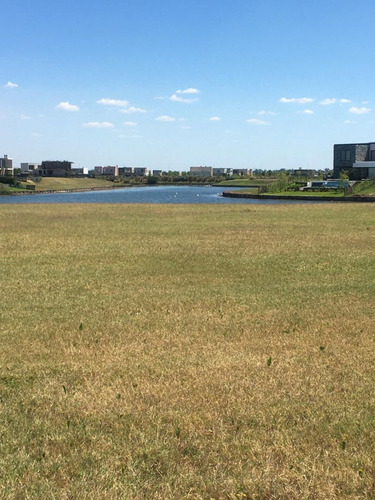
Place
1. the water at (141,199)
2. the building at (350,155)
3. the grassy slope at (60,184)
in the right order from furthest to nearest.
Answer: the grassy slope at (60,184), the building at (350,155), the water at (141,199)

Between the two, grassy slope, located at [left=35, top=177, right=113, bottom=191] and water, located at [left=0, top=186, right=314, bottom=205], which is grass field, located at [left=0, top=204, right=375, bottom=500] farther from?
grassy slope, located at [left=35, top=177, right=113, bottom=191]

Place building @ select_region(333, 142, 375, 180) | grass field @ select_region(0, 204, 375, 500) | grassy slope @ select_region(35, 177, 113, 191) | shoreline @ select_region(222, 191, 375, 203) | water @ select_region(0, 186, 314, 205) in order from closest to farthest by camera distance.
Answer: grass field @ select_region(0, 204, 375, 500)
shoreline @ select_region(222, 191, 375, 203)
water @ select_region(0, 186, 314, 205)
building @ select_region(333, 142, 375, 180)
grassy slope @ select_region(35, 177, 113, 191)

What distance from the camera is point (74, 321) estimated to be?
973cm

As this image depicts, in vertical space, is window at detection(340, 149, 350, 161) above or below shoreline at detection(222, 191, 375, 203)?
above

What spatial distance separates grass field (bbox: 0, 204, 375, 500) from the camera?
177 inches

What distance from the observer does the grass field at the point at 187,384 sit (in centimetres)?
449

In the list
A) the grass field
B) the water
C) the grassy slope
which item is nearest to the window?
the water

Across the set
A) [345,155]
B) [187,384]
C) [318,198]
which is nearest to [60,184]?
[345,155]

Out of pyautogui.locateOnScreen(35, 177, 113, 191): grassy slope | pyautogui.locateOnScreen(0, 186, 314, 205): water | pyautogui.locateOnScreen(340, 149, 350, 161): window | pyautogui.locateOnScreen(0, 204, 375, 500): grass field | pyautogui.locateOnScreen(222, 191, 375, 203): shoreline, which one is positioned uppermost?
pyautogui.locateOnScreen(340, 149, 350, 161): window

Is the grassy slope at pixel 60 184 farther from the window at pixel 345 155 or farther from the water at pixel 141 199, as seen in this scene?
the window at pixel 345 155

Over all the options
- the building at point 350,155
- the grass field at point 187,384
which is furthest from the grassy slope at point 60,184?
the grass field at point 187,384

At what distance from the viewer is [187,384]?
6504 millimetres

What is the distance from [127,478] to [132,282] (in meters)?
9.36

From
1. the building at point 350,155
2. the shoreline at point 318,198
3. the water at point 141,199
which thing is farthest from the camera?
the building at point 350,155
